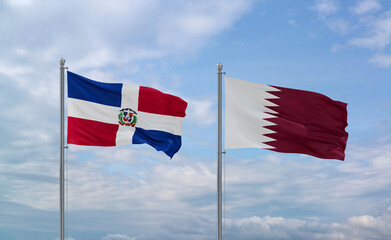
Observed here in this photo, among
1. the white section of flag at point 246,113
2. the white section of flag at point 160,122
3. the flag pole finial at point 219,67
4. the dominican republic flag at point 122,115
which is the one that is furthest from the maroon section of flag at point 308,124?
the dominican republic flag at point 122,115

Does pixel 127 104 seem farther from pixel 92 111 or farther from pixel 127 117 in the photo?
pixel 92 111

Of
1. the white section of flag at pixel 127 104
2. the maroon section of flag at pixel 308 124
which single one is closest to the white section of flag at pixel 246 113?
the maroon section of flag at pixel 308 124

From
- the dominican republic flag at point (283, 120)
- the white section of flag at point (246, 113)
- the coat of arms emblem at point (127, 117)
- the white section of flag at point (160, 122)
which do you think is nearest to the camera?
Answer: the white section of flag at point (246, 113)

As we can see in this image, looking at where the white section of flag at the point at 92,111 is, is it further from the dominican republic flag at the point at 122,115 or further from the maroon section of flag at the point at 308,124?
the maroon section of flag at the point at 308,124

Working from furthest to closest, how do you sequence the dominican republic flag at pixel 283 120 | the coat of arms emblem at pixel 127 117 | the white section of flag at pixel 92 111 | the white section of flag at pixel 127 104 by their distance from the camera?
the coat of arms emblem at pixel 127 117 → the white section of flag at pixel 127 104 → the dominican republic flag at pixel 283 120 → the white section of flag at pixel 92 111

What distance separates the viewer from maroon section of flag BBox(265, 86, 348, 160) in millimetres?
20109

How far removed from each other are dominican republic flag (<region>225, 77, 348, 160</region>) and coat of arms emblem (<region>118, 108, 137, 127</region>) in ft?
11.0

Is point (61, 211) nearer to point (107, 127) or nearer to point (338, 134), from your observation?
point (107, 127)

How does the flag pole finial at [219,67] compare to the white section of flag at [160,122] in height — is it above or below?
above

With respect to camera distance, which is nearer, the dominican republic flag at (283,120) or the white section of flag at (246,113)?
the white section of flag at (246,113)

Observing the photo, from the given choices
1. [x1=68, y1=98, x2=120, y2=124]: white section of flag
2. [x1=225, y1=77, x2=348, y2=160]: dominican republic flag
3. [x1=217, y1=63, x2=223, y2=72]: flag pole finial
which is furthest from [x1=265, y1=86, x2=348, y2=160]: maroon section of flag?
[x1=68, y1=98, x2=120, y2=124]: white section of flag

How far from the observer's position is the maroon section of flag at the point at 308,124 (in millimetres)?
20109

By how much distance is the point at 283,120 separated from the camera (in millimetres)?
20203

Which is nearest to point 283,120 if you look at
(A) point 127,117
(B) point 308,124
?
(B) point 308,124
